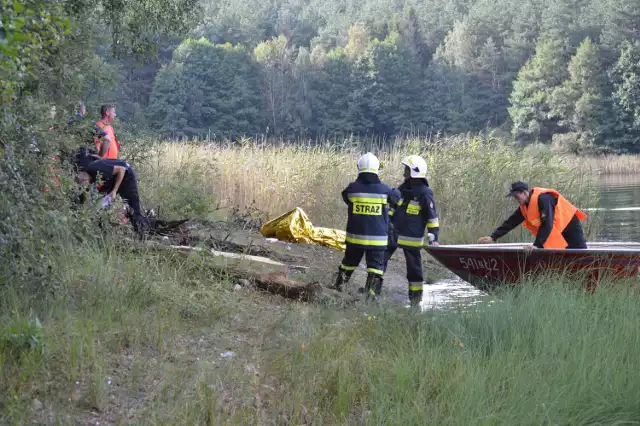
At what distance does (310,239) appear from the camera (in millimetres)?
13961

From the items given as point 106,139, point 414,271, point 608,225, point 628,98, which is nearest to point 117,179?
point 106,139

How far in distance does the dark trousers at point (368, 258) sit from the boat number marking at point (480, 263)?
1369 mm

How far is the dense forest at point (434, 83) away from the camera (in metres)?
68.5

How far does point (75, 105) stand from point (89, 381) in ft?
16.5

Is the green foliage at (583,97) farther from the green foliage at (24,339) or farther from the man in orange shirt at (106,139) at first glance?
the green foliage at (24,339)

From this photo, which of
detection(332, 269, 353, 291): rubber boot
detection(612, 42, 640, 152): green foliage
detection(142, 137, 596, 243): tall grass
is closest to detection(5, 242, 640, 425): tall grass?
detection(332, 269, 353, 291): rubber boot

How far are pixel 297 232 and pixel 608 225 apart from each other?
31.1ft

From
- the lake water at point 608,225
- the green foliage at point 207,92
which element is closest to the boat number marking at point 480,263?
the lake water at point 608,225

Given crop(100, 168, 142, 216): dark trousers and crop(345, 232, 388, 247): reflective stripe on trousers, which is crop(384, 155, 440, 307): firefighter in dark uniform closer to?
crop(345, 232, 388, 247): reflective stripe on trousers

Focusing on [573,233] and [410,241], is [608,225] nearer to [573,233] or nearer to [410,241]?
[573,233]

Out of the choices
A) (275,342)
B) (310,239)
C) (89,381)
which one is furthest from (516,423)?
(310,239)

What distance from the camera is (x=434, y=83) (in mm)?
83938

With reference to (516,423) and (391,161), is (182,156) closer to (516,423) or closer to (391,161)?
(391,161)

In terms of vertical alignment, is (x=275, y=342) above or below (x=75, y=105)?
below
